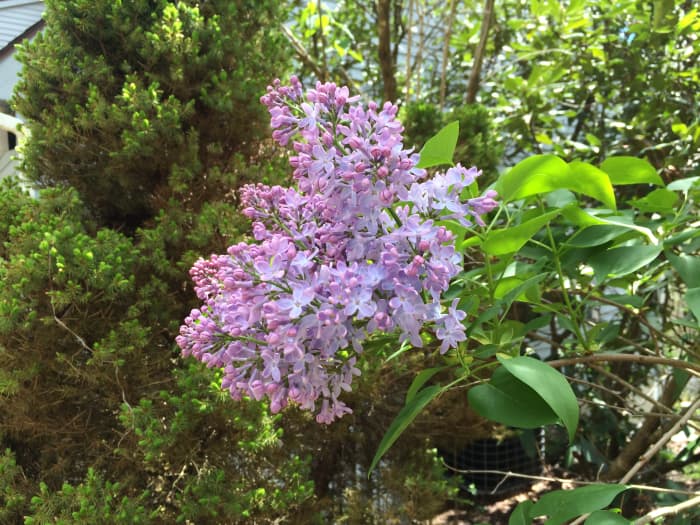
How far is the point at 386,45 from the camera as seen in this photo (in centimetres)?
202

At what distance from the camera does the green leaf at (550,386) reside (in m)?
0.48

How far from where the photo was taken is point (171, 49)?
132 cm

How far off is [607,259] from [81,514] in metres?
0.89

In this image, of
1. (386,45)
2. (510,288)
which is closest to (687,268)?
(510,288)

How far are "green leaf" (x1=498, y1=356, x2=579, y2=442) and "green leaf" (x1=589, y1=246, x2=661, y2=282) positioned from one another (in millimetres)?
173

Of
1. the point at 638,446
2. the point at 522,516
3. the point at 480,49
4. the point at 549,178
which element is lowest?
the point at 638,446

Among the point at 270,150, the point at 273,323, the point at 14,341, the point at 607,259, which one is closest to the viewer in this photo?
the point at 273,323

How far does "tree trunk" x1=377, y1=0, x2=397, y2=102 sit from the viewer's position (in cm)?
Answer: 195

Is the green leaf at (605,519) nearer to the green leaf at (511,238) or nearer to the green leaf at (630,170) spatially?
the green leaf at (511,238)

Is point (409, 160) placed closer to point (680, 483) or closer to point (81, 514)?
point (81, 514)

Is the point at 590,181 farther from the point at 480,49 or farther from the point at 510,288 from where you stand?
the point at 480,49

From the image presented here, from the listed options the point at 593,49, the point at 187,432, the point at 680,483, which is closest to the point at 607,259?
the point at 187,432

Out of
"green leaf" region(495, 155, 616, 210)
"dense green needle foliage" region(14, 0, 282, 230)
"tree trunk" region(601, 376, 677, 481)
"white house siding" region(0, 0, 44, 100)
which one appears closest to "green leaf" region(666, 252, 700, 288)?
"green leaf" region(495, 155, 616, 210)

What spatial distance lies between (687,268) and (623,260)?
75mm
